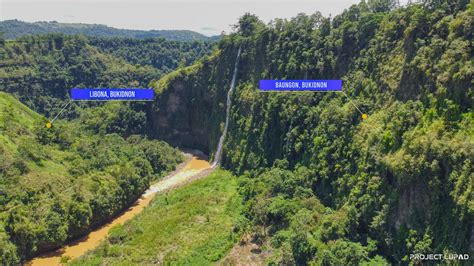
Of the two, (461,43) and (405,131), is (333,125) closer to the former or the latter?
(405,131)

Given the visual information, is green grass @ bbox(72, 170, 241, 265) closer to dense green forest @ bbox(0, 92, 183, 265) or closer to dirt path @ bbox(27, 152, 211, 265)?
dirt path @ bbox(27, 152, 211, 265)

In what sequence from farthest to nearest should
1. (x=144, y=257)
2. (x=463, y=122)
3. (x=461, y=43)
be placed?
(x=144, y=257) < (x=461, y=43) < (x=463, y=122)

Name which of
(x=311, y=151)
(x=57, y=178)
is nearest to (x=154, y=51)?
(x=57, y=178)

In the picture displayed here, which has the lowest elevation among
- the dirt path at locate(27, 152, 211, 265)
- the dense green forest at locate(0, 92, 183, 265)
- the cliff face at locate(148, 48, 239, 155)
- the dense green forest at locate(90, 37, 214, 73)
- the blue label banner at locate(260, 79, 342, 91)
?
the dirt path at locate(27, 152, 211, 265)

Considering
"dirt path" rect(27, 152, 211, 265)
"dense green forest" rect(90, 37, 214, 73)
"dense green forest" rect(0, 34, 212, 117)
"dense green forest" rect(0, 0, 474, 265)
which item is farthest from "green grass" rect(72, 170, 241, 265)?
"dense green forest" rect(90, 37, 214, 73)

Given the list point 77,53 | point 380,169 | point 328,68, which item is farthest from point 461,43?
point 77,53

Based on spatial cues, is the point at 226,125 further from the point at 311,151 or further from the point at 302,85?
the point at 311,151

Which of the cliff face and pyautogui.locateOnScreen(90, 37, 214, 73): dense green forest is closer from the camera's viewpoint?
the cliff face
